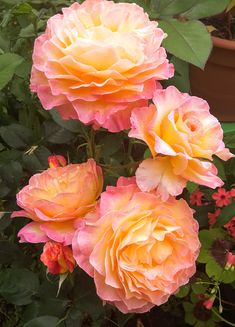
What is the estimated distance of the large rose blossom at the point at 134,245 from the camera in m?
0.52

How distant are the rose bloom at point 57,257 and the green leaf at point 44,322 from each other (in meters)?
0.14

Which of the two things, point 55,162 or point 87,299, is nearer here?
point 55,162

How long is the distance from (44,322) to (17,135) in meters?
0.26

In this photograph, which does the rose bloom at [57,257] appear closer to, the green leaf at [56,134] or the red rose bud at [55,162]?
the red rose bud at [55,162]

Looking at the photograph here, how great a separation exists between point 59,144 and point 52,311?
0.25 m

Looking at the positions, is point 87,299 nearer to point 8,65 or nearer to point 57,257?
point 57,257

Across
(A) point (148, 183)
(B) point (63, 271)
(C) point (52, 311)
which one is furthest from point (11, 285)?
(A) point (148, 183)

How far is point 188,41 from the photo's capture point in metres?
0.66

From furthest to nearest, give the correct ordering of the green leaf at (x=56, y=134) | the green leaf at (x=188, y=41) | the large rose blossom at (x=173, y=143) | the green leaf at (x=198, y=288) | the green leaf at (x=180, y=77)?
the green leaf at (x=198, y=288)
the green leaf at (x=180, y=77)
the green leaf at (x=56, y=134)
the green leaf at (x=188, y=41)
the large rose blossom at (x=173, y=143)

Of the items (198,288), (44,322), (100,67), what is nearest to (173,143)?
(100,67)

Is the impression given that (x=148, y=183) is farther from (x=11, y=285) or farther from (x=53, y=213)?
(x=11, y=285)

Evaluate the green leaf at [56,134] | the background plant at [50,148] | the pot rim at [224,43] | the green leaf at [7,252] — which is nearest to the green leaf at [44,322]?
the background plant at [50,148]

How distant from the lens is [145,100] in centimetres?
55

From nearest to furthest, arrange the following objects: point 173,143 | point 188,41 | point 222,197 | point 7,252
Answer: point 173,143
point 188,41
point 7,252
point 222,197
